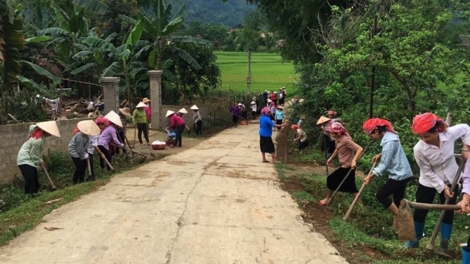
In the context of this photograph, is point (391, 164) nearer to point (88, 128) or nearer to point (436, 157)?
point (436, 157)

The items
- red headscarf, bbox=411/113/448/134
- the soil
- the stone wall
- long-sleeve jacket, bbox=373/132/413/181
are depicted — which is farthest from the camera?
the stone wall

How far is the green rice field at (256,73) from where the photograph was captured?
45.6 meters

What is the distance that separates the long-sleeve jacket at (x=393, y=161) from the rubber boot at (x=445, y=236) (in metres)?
1.00

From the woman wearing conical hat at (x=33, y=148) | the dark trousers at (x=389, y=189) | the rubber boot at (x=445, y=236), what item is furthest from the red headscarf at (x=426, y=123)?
the woman wearing conical hat at (x=33, y=148)

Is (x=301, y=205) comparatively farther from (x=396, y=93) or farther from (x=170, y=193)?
(x=396, y=93)

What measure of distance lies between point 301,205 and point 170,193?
220 cm

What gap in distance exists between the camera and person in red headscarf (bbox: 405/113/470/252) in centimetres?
484

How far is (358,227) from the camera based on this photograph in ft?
21.7

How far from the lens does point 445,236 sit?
16.9 ft

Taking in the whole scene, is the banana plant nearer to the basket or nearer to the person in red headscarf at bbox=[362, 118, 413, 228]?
the basket

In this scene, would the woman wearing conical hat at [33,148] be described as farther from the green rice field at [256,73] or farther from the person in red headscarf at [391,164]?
the green rice field at [256,73]

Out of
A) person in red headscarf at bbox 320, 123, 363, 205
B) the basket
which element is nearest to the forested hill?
the basket

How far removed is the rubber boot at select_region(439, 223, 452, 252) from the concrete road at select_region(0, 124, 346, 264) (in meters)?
1.16

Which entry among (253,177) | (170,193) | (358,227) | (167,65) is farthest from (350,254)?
(167,65)
